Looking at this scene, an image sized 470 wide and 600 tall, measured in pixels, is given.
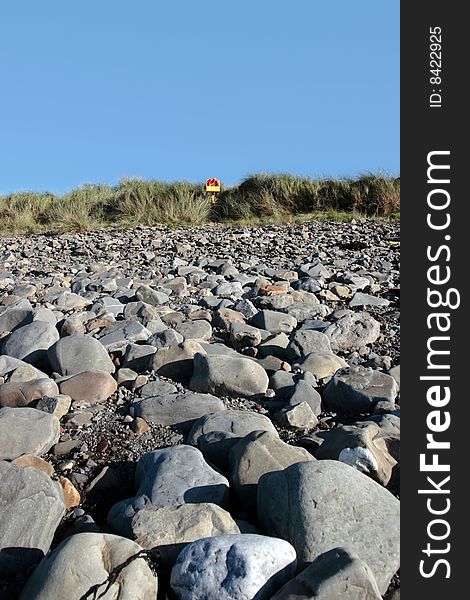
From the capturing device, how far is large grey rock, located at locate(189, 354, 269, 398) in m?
2.92

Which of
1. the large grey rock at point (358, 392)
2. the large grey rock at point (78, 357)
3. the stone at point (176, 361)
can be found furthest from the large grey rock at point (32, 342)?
the large grey rock at point (358, 392)

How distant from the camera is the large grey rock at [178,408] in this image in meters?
2.67

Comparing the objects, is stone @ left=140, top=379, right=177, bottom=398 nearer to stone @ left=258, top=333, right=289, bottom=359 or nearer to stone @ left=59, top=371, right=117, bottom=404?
stone @ left=59, top=371, right=117, bottom=404

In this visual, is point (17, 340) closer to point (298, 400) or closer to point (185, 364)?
point (185, 364)

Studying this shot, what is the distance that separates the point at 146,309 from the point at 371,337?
1.41 metres

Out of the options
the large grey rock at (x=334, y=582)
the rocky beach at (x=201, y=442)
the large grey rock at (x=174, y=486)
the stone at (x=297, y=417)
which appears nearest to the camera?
the large grey rock at (x=334, y=582)

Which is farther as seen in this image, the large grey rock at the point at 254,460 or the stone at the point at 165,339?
the stone at the point at 165,339

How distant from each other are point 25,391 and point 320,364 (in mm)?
1384

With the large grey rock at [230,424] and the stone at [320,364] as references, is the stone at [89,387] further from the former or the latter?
the stone at [320,364]

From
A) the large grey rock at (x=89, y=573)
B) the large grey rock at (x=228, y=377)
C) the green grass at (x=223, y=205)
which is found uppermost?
the green grass at (x=223, y=205)

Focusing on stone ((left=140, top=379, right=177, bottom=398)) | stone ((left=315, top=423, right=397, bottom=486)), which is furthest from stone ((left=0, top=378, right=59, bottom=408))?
stone ((left=315, top=423, right=397, bottom=486))

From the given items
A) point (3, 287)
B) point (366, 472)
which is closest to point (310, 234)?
point (3, 287)

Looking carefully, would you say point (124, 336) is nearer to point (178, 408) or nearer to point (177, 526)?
point (178, 408)

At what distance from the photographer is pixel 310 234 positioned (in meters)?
8.66
